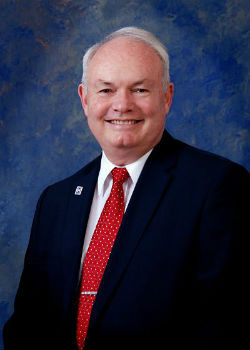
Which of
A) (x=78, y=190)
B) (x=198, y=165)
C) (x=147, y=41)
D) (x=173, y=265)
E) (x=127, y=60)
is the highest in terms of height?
(x=147, y=41)

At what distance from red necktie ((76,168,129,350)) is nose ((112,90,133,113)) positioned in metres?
0.28

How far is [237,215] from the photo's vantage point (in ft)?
6.77

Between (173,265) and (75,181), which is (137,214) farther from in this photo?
(75,181)

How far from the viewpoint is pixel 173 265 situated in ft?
6.97

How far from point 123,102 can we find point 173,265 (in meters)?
0.76

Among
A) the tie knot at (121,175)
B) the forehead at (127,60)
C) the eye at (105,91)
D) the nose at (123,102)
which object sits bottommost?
the tie knot at (121,175)

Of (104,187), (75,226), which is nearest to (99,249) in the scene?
(75,226)


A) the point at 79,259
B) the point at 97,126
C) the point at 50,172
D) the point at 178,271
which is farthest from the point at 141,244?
the point at 50,172

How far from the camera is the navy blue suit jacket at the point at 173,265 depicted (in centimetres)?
203

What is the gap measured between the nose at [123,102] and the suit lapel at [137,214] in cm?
24

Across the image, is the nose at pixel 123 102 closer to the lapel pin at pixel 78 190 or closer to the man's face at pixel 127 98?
the man's face at pixel 127 98

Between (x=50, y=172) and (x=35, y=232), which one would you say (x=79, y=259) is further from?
(x=50, y=172)

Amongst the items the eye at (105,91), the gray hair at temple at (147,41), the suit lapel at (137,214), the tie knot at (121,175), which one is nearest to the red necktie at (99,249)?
the tie knot at (121,175)

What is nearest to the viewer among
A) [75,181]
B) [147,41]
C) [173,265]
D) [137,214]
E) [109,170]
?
[173,265]
